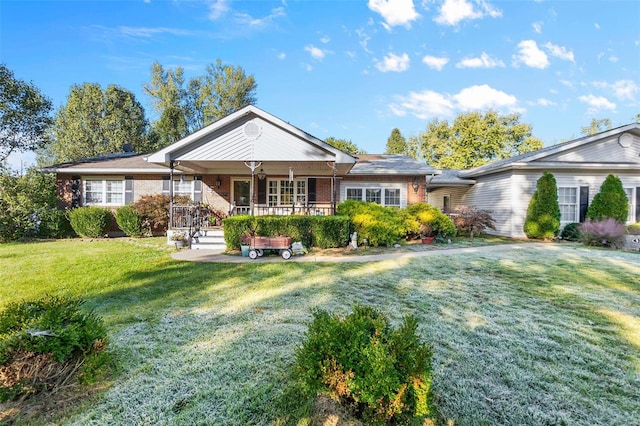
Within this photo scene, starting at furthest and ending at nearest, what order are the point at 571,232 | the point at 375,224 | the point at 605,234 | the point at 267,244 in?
the point at 571,232, the point at 605,234, the point at 375,224, the point at 267,244

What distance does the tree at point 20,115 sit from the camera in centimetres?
1315

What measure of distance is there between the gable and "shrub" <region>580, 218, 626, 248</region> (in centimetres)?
356

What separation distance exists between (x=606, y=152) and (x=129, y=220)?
70.1 feet

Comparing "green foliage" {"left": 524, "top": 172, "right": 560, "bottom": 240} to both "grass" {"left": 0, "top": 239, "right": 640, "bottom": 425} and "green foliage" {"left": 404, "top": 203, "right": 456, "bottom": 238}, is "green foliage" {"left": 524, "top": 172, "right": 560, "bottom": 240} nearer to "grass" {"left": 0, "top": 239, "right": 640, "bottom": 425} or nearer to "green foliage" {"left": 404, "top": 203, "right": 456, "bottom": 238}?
"green foliage" {"left": 404, "top": 203, "right": 456, "bottom": 238}

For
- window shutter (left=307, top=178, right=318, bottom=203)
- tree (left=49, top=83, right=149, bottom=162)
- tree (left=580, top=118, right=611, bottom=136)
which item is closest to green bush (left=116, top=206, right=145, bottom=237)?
window shutter (left=307, top=178, right=318, bottom=203)

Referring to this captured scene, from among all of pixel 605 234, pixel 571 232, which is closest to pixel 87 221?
pixel 605 234

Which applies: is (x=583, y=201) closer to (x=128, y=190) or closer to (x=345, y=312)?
(x=345, y=312)

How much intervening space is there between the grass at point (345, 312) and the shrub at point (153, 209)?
5.36 meters

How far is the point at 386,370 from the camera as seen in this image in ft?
6.52

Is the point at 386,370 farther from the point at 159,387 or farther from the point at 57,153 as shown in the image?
the point at 57,153

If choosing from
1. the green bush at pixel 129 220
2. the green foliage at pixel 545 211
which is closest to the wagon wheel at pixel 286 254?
the green bush at pixel 129 220

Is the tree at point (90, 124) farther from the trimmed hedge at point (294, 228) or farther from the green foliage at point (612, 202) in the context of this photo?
the green foliage at point (612, 202)

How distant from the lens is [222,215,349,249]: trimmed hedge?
30.7 ft

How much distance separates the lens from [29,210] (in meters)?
11.8
